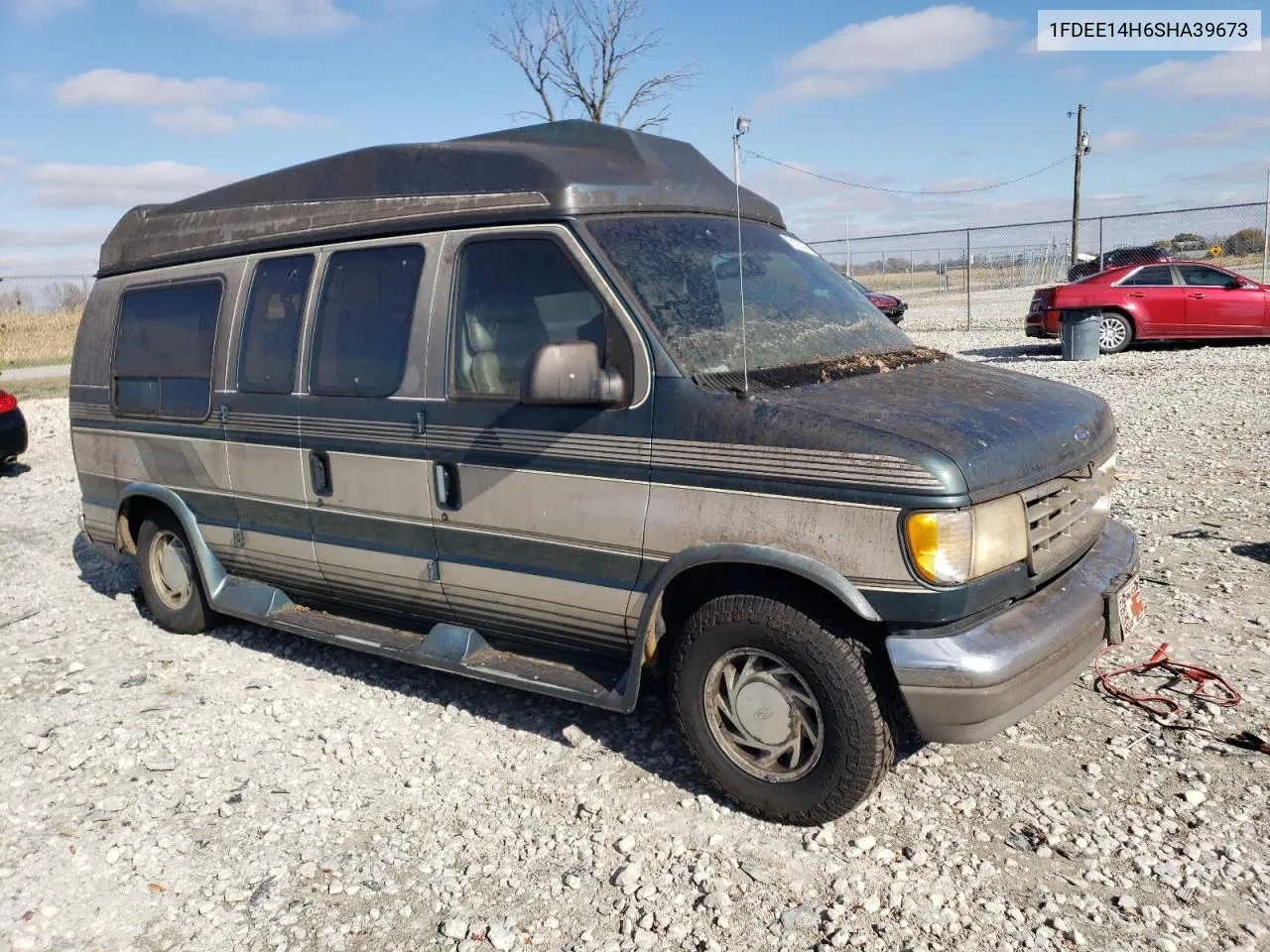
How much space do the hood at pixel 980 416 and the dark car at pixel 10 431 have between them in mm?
10352

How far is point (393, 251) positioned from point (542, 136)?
838mm

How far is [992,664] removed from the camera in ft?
10.3

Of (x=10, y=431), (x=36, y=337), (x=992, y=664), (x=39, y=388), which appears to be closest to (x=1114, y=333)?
(x=992, y=664)

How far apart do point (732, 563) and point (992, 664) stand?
902 millimetres

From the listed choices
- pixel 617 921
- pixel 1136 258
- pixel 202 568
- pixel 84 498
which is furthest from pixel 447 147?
pixel 1136 258

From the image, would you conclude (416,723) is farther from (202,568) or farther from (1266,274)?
(1266,274)

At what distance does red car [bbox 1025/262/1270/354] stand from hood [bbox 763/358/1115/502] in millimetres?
13764

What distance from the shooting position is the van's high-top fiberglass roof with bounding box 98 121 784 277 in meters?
4.02

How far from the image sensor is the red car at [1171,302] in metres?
16.0

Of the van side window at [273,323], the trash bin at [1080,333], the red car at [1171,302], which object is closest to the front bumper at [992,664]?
the van side window at [273,323]

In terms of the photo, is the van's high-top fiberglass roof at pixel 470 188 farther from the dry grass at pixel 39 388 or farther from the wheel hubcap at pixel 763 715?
the dry grass at pixel 39 388

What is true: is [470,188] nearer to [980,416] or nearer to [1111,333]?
[980,416]

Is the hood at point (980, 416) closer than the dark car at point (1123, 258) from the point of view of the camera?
Yes

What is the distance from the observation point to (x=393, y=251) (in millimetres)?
4418
